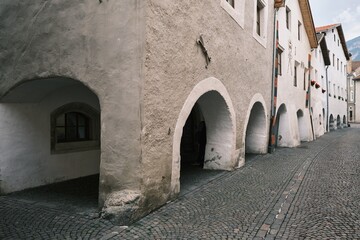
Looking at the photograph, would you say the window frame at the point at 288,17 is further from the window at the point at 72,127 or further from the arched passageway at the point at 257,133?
the window at the point at 72,127

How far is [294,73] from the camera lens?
17.0m

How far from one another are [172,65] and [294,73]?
13.3m

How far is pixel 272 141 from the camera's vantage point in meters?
12.5

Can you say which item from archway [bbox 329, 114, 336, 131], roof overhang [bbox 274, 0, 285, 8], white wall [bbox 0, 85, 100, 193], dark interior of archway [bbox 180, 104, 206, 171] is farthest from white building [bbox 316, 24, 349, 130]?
white wall [bbox 0, 85, 100, 193]

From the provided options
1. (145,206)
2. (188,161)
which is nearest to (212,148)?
(188,161)

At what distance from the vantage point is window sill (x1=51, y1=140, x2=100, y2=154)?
271 inches

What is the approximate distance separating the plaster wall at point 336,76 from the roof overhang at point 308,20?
343 inches

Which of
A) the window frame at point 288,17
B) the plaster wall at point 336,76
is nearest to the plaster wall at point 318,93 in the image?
→ the plaster wall at point 336,76

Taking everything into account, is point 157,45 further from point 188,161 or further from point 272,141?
point 272,141

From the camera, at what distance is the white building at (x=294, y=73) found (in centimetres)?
1450

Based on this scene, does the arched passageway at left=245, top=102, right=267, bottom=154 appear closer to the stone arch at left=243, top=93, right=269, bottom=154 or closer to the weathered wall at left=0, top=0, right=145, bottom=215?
the stone arch at left=243, top=93, right=269, bottom=154

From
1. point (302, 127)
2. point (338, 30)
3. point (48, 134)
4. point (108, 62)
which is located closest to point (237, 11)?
point (108, 62)

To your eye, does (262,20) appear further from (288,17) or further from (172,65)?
(172,65)

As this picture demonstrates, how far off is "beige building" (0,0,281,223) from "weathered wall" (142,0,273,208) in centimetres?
2
